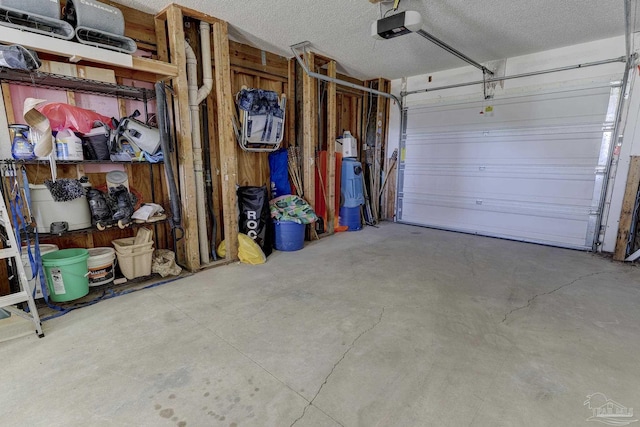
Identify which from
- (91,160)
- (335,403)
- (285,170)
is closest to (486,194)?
(285,170)

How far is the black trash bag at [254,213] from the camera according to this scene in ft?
12.1

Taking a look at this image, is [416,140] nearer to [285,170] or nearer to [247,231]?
[285,170]

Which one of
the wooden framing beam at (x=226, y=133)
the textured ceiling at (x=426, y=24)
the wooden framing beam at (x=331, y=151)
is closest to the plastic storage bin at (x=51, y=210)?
the wooden framing beam at (x=226, y=133)

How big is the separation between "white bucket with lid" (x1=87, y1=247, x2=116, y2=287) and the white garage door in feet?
15.5

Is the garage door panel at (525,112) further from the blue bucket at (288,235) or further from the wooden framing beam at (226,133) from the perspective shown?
the wooden framing beam at (226,133)

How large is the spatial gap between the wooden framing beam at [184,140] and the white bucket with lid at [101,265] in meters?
0.69

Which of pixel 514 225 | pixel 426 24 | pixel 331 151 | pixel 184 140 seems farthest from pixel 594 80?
pixel 184 140

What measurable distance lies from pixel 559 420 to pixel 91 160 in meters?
3.46

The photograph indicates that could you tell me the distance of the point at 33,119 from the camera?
7.57 ft

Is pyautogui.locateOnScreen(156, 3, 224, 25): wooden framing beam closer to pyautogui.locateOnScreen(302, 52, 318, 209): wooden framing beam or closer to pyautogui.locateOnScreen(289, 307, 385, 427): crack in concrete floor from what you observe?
pyautogui.locateOnScreen(302, 52, 318, 209): wooden framing beam

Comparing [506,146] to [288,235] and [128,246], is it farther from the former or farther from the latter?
[128,246]

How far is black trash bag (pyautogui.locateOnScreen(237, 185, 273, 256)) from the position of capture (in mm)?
3691

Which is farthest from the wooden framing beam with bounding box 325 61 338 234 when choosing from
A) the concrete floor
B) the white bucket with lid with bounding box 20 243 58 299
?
the white bucket with lid with bounding box 20 243 58 299

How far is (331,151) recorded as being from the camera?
4.80 metres
